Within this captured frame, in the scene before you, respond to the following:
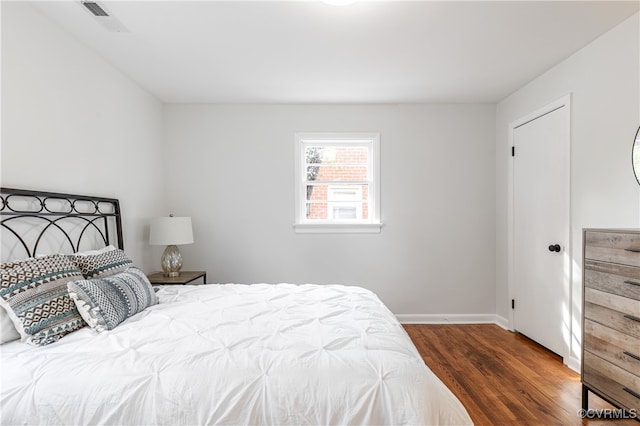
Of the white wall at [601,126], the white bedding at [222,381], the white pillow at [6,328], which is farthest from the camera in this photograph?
the white wall at [601,126]

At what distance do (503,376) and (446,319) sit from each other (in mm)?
1349

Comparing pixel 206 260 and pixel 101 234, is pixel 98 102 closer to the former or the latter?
pixel 101 234

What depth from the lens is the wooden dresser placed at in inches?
73.2

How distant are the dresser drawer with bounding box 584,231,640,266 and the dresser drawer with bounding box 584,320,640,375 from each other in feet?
1.35

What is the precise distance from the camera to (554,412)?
86.4 inches

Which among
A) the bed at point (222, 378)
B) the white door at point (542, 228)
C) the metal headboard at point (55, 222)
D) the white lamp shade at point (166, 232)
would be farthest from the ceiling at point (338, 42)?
the bed at point (222, 378)

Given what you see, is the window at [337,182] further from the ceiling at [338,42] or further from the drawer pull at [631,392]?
the drawer pull at [631,392]

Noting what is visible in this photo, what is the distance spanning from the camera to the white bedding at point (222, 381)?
49.3 inches

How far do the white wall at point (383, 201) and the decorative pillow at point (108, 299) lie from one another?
1897mm

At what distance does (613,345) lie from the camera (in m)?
1.98

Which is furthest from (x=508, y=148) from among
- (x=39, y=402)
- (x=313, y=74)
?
(x=39, y=402)

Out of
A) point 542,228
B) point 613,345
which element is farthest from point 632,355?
point 542,228

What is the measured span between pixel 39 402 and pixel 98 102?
2335 millimetres

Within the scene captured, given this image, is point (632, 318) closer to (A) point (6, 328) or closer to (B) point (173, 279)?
(A) point (6, 328)
